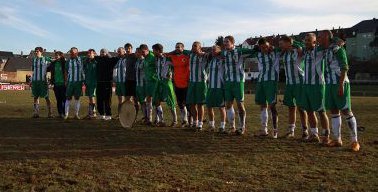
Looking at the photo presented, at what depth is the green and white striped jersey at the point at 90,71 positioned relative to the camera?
1599cm

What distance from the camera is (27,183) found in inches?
263

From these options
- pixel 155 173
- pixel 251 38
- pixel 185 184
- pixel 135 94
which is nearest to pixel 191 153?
pixel 155 173

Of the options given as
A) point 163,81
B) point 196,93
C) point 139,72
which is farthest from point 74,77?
point 196,93

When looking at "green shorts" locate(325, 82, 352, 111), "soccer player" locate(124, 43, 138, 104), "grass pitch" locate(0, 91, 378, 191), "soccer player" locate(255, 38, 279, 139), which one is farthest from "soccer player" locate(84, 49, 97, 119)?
"green shorts" locate(325, 82, 352, 111)

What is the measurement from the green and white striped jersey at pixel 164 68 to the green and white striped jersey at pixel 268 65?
3083 millimetres

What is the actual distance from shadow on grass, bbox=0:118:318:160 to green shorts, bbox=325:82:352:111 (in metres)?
1.14

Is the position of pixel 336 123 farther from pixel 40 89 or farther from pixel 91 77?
pixel 40 89

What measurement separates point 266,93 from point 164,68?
11.8 ft

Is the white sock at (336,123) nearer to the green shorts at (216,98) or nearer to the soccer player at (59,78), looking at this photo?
the green shorts at (216,98)

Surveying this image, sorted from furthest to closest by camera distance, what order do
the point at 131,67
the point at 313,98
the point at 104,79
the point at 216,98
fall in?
the point at 104,79, the point at 131,67, the point at 216,98, the point at 313,98

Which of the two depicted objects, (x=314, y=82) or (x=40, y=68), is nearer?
(x=314, y=82)

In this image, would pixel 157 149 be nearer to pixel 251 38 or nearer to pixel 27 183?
pixel 27 183

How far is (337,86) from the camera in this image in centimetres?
977

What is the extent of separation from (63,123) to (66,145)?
4582 millimetres
